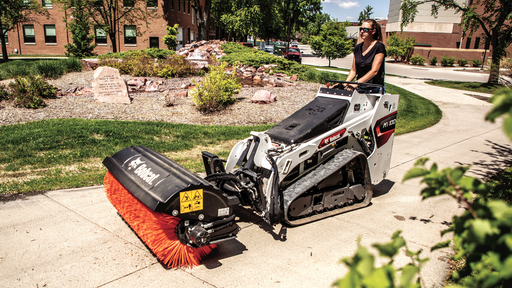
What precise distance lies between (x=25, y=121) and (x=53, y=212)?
5147mm

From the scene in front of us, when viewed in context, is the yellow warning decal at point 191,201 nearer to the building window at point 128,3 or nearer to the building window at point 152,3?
the building window at point 152,3

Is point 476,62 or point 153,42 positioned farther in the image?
point 476,62

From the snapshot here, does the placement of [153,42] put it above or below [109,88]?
above

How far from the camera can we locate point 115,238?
3975 millimetres

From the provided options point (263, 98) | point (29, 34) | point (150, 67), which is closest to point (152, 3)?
point (29, 34)

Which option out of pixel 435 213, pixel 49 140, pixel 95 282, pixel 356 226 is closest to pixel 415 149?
pixel 435 213

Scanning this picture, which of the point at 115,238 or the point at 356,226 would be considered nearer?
the point at 115,238

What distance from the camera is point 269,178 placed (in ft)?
13.3

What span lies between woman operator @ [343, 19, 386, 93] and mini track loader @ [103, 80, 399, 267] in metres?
0.16

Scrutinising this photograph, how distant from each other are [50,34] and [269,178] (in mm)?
39881

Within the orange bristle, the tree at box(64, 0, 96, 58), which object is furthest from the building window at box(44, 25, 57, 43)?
the orange bristle

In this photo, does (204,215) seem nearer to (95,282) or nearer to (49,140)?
(95,282)

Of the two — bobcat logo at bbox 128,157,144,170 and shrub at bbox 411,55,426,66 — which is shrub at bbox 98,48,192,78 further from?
shrub at bbox 411,55,426,66

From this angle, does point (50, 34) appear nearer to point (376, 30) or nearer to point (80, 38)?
point (80, 38)
